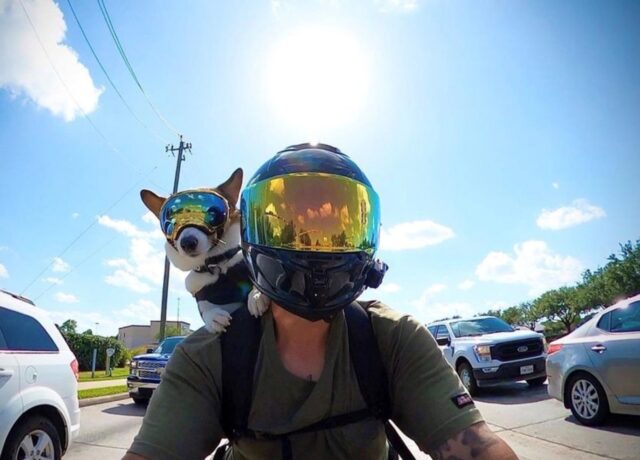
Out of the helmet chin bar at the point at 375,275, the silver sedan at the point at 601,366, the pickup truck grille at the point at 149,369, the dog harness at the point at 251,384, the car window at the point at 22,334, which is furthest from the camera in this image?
the pickup truck grille at the point at 149,369

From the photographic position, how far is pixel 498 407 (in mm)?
7590

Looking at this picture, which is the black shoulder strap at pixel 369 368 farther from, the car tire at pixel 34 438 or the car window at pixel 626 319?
the car window at pixel 626 319

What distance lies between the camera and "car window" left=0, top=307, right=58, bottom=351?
13.8ft

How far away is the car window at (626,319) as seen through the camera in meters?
5.68

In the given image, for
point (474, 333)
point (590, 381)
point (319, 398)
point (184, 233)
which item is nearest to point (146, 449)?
point (319, 398)

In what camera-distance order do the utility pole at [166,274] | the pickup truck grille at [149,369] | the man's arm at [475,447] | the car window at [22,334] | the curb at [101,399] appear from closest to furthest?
1. the man's arm at [475,447]
2. the car window at [22,334]
3. the curb at [101,399]
4. the pickup truck grille at [149,369]
5. the utility pole at [166,274]

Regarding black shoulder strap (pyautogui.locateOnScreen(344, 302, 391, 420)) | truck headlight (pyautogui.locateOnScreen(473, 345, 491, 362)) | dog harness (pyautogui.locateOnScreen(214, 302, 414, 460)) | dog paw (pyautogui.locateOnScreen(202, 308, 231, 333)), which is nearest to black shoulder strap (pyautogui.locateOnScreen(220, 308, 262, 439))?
dog harness (pyautogui.locateOnScreen(214, 302, 414, 460))

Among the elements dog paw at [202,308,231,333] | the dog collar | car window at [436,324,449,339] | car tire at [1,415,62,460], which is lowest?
car tire at [1,415,62,460]

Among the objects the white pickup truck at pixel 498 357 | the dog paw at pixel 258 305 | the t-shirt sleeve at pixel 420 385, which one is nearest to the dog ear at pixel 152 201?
the dog paw at pixel 258 305

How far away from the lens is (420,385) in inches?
51.5

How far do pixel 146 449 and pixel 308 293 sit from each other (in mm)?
636

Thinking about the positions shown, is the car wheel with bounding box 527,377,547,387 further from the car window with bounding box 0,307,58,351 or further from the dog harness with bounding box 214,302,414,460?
the dog harness with bounding box 214,302,414,460

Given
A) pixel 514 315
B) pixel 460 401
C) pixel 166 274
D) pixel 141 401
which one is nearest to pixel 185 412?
pixel 460 401

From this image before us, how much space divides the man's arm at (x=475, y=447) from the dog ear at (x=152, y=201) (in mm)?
1697
